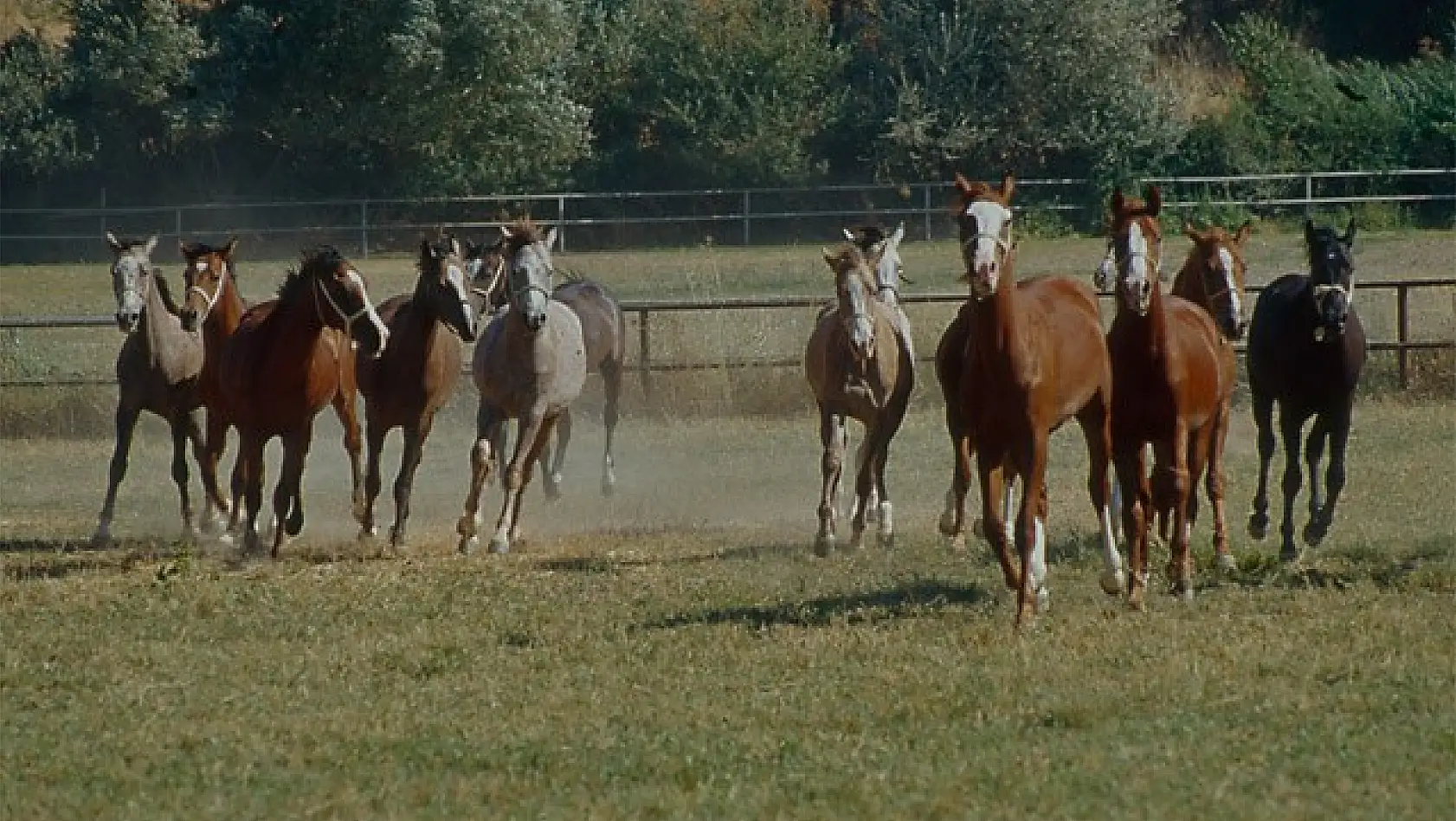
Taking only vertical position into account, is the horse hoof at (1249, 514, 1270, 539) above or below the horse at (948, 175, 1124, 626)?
below

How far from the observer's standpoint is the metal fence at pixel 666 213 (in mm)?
44969

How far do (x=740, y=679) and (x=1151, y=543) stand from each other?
463 centimetres

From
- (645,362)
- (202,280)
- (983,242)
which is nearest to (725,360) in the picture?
(645,362)

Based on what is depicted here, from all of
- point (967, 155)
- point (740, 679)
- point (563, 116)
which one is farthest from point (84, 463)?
point (967, 155)

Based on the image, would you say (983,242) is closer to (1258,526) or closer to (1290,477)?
(1290,477)

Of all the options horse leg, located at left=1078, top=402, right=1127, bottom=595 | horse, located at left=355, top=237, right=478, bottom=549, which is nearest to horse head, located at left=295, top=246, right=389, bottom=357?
horse, located at left=355, top=237, right=478, bottom=549

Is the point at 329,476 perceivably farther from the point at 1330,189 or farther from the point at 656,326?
the point at 1330,189

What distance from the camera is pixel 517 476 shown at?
16.0m

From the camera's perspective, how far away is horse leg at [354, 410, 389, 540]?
53.0 feet

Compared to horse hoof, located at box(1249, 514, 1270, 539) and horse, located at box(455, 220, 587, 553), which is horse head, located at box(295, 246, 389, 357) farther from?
horse hoof, located at box(1249, 514, 1270, 539)

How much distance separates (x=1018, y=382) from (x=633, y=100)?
37176mm

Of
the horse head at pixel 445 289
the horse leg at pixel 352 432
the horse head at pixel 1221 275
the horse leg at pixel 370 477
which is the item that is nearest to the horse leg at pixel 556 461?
the horse leg at pixel 352 432

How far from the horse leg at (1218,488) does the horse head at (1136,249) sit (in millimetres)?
1393

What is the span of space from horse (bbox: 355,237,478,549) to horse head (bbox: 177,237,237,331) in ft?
3.43
